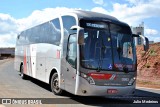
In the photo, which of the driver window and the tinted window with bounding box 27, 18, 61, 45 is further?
the tinted window with bounding box 27, 18, 61, 45

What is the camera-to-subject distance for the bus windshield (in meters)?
11.5

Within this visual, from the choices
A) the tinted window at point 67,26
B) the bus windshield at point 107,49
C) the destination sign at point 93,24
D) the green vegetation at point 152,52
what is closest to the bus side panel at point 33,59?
the tinted window at point 67,26

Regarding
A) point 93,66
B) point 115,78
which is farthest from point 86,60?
point 115,78

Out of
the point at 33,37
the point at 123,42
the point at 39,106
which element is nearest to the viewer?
the point at 39,106

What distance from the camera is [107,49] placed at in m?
11.7

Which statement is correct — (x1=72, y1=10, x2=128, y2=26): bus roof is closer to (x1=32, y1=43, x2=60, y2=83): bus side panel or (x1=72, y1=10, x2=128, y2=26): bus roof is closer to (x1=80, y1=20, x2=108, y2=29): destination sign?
(x1=80, y1=20, x2=108, y2=29): destination sign

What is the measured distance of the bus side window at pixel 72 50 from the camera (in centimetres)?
1183

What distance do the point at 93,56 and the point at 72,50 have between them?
99 centimetres

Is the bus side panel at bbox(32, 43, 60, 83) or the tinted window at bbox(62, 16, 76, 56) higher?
the tinted window at bbox(62, 16, 76, 56)

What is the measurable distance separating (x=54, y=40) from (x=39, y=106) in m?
4.23

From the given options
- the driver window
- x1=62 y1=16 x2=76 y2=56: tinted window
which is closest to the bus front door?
x1=62 y1=16 x2=76 y2=56: tinted window

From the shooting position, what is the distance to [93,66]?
37.5 feet

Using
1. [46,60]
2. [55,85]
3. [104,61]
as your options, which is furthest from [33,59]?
[104,61]

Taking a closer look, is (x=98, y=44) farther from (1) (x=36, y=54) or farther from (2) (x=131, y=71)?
(1) (x=36, y=54)
